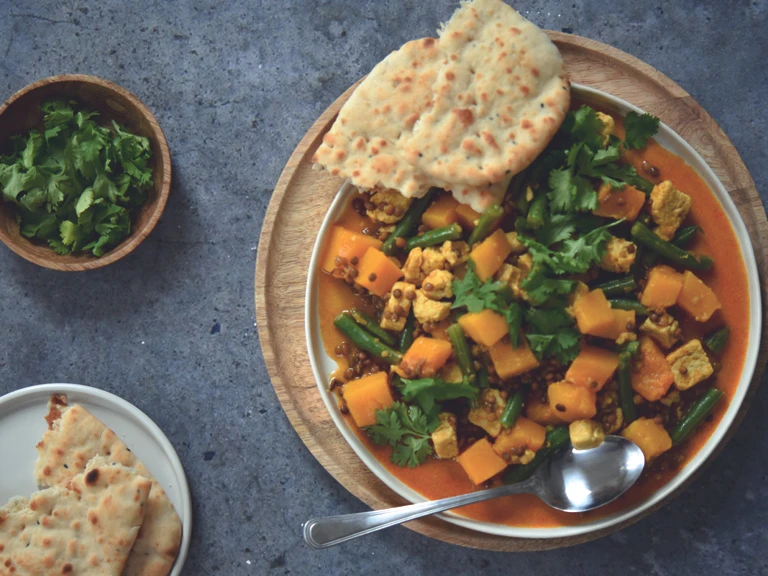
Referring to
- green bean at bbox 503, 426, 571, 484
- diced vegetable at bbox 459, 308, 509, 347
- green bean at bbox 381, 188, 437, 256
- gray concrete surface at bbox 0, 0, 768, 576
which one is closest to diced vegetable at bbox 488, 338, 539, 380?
diced vegetable at bbox 459, 308, 509, 347

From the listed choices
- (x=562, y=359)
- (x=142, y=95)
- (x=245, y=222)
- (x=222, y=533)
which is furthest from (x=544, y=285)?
(x=142, y=95)

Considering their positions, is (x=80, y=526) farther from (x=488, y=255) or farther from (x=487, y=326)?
(x=488, y=255)

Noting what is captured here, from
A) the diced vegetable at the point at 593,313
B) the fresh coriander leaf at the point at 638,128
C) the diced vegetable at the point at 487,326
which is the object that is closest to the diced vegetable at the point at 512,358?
the diced vegetable at the point at 487,326

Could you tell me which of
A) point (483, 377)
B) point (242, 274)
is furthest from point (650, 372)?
point (242, 274)

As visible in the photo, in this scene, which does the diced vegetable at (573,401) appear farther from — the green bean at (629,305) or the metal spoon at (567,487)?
the green bean at (629,305)

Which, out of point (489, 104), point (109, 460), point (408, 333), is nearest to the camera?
point (489, 104)

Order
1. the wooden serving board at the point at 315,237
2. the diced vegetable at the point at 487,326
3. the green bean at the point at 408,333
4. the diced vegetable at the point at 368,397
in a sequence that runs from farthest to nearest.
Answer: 1. the wooden serving board at the point at 315,237
2. the green bean at the point at 408,333
3. the diced vegetable at the point at 368,397
4. the diced vegetable at the point at 487,326
